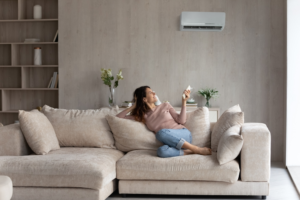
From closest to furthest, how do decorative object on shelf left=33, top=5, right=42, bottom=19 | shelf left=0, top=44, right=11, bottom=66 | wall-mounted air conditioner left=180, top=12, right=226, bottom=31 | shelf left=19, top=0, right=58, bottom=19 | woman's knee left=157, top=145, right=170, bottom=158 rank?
woman's knee left=157, top=145, right=170, bottom=158 < wall-mounted air conditioner left=180, top=12, right=226, bottom=31 < decorative object on shelf left=33, top=5, right=42, bottom=19 < shelf left=19, top=0, right=58, bottom=19 < shelf left=0, top=44, right=11, bottom=66

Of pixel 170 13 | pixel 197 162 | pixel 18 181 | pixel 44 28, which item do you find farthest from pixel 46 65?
pixel 197 162

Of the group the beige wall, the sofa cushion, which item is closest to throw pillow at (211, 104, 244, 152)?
the sofa cushion

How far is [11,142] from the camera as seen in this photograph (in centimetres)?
357

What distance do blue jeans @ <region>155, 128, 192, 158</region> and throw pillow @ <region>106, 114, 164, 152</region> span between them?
15cm

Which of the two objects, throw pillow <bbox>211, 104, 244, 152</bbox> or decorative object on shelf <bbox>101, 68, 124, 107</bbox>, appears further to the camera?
decorative object on shelf <bbox>101, 68, 124, 107</bbox>

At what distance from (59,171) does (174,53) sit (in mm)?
2733

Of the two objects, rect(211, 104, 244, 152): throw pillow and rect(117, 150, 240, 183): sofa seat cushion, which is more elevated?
rect(211, 104, 244, 152): throw pillow

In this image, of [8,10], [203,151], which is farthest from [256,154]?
[8,10]

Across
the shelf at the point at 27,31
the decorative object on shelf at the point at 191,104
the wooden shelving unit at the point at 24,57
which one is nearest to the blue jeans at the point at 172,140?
the decorative object on shelf at the point at 191,104

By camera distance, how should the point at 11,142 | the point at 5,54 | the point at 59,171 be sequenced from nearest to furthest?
the point at 59,171 < the point at 11,142 < the point at 5,54

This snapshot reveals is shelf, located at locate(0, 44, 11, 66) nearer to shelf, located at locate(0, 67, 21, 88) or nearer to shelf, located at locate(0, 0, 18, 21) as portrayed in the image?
shelf, located at locate(0, 67, 21, 88)

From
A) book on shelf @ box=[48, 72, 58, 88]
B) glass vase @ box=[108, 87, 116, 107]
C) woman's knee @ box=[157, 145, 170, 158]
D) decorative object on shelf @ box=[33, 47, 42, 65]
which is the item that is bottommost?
woman's knee @ box=[157, 145, 170, 158]

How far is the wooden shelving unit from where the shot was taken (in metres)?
5.55

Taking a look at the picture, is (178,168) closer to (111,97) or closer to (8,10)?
(111,97)
